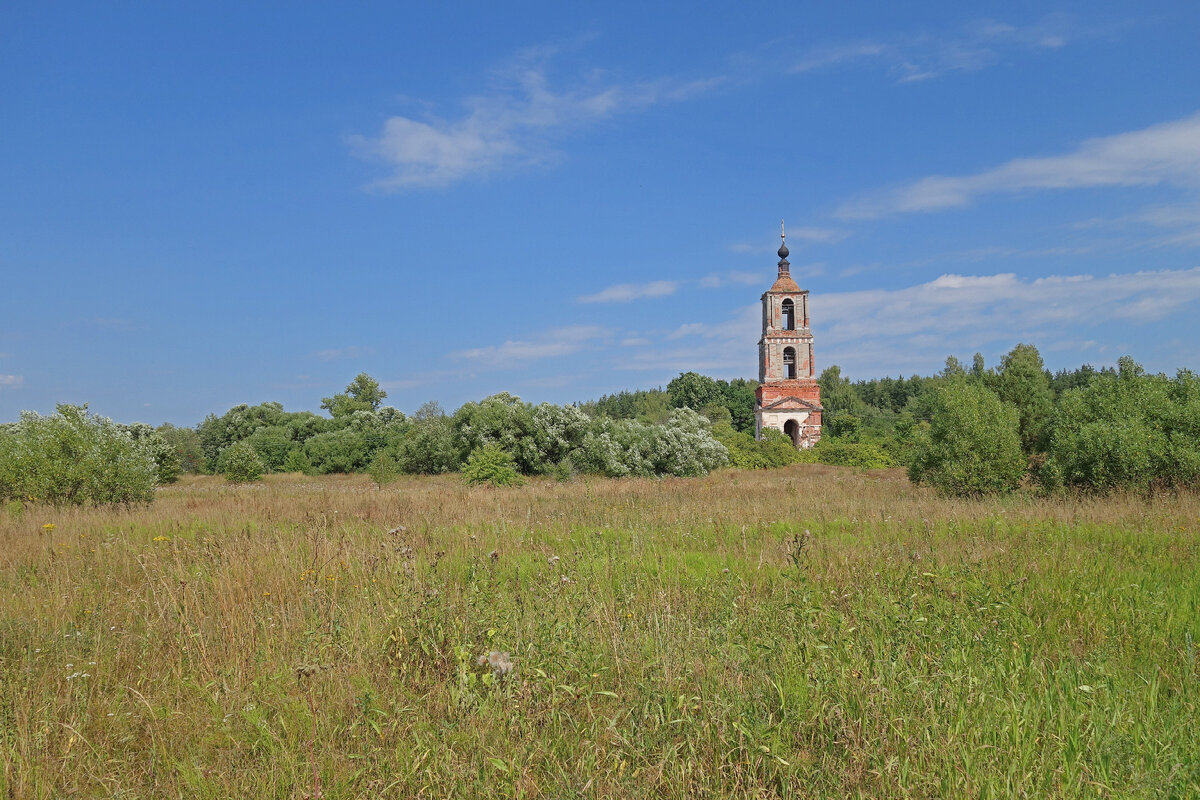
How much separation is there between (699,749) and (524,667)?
1022 mm

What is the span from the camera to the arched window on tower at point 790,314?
5388 centimetres

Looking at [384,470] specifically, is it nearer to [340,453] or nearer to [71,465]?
[71,465]

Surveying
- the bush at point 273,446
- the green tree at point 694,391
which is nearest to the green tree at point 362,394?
the bush at point 273,446

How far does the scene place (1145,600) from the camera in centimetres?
554

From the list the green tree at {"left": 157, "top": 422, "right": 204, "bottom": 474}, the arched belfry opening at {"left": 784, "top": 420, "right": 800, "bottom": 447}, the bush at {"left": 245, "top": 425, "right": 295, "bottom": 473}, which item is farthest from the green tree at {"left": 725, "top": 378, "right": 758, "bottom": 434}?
the green tree at {"left": 157, "top": 422, "right": 204, "bottom": 474}

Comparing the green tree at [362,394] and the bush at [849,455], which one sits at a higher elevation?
the green tree at [362,394]

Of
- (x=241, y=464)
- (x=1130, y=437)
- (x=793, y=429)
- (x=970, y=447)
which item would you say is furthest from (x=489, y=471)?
(x=793, y=429)

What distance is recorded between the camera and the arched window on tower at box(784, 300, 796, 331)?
53.9 metres

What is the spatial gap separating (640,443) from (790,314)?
2522 centimetres

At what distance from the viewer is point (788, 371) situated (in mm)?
53906

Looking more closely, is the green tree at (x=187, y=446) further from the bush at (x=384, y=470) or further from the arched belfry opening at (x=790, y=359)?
the arched belfry opening at (x=790, y=359)

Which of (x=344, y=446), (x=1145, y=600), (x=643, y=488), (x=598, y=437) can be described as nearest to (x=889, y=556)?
(x=1145, y=600)

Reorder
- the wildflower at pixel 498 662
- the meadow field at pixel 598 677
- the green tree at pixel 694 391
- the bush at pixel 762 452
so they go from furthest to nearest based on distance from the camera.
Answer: the green tree at pixel 694 391
the bush at pixel 762 452
the wildflower at pixel 498 662
the meadow field at pixel 598 677

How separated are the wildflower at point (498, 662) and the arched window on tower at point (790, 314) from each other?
175 feet
